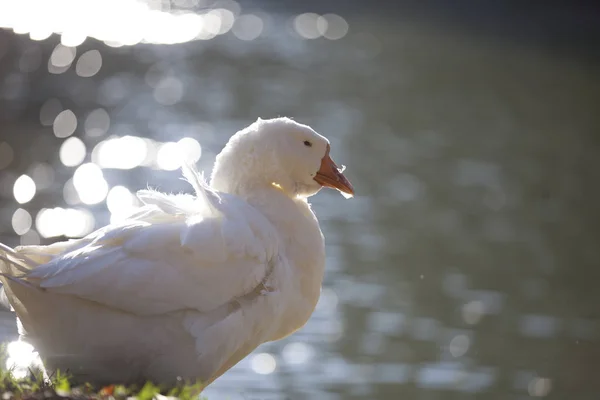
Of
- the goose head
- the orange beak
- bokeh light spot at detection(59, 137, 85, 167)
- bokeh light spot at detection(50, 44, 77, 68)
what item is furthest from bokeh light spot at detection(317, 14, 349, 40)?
the goose head

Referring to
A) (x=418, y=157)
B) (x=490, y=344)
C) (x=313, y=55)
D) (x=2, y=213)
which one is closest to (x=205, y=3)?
(x=313, y=55)

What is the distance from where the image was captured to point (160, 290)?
544 cm

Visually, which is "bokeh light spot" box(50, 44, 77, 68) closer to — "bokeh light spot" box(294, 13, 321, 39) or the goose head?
"bokeh light spot" box(294, 13, 321, 39)

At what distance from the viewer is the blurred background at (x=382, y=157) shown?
38.5 feet

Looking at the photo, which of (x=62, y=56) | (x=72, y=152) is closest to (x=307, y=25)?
(x=62, y=56)

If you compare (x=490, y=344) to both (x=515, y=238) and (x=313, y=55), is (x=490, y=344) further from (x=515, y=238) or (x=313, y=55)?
(x=313, y=55)

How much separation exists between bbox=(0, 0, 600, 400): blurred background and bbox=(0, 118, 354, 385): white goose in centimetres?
451

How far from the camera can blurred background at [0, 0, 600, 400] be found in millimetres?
11727

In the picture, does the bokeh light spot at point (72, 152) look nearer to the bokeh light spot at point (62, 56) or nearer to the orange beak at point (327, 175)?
the bokeh light spot at point (62, 56)

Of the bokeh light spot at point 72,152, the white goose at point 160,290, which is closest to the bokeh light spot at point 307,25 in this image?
the bokeh light spot at point 72,152

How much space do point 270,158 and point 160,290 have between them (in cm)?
143

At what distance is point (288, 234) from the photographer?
6.38 metres

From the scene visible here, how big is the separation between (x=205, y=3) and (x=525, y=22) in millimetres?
10042

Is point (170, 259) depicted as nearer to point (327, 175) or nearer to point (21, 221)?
point (327, 175)
